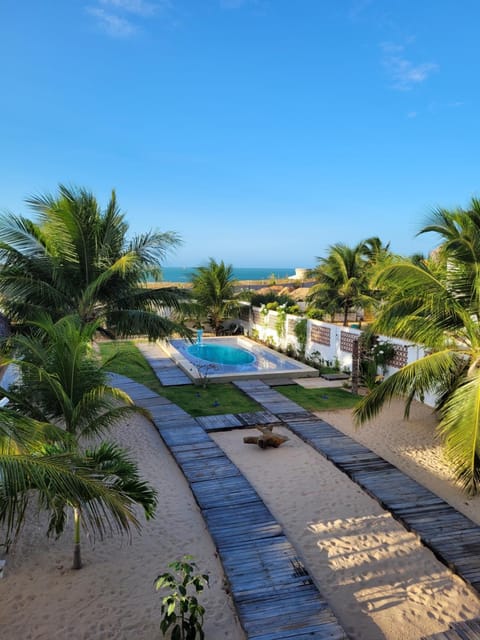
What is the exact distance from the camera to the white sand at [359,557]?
12.2ft

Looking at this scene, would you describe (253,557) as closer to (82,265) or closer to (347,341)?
(82,265)

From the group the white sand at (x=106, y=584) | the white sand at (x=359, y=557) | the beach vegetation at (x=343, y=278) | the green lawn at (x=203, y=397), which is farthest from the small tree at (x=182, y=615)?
the beach vegetation at (x=343, y=278)

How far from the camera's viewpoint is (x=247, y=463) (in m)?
6.86

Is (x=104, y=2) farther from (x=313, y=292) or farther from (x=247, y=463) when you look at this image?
(x=313, y=292)

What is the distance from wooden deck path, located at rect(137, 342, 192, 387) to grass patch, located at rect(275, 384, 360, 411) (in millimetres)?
2835

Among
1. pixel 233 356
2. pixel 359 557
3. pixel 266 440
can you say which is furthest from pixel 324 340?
pixel 359 557

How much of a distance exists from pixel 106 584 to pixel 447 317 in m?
5.57

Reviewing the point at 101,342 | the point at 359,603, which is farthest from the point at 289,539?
the point at 101,342

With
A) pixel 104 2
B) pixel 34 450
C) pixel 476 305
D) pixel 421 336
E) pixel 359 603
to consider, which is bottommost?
pixel 359 603

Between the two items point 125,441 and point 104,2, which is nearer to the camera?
point 125,441

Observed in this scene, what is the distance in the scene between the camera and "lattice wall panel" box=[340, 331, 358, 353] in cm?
1263

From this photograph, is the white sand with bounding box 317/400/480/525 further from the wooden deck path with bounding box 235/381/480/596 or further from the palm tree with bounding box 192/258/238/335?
the palm tree with bounding box 192/258/238/335

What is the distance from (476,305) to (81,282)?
23.5ft

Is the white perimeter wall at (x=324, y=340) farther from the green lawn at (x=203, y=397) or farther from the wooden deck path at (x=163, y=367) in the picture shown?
the wooden deck path at (x=163, y=367)
